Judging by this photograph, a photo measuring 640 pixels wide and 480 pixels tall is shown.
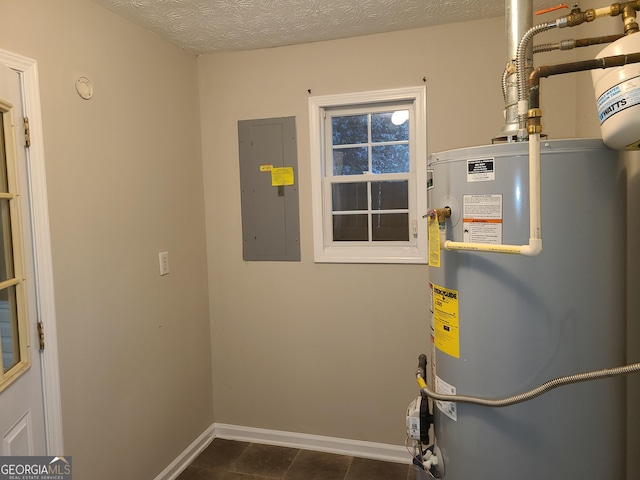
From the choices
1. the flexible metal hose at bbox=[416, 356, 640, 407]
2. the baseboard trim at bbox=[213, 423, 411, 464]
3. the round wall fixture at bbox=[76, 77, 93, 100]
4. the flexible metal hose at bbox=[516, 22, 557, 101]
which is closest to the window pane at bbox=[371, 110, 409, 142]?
the flexible metal hose at bbox=[516, 22, 557, 101]

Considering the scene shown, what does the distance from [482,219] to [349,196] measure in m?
1.52

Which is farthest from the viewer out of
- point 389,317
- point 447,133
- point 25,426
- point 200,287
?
point 200,287

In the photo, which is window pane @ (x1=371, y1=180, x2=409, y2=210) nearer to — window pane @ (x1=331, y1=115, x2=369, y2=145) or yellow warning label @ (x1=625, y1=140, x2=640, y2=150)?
window pane @ (x1=331, y1=115, x2=369, y2=145)

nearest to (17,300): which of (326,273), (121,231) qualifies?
(121,231)

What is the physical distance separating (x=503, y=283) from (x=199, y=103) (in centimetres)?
231

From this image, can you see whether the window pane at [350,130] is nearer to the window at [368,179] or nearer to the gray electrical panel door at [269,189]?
the window at [368,179]

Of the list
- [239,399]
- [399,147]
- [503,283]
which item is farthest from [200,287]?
[503,283]

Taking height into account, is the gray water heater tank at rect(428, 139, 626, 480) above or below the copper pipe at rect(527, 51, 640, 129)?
below

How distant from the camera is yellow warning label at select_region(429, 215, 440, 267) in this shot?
50.8 inches

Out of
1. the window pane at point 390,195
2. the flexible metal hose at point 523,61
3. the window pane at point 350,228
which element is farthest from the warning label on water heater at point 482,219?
the window pane at point 350,228

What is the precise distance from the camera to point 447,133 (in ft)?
7.73

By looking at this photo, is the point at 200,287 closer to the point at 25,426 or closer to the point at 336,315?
the point at 336,315

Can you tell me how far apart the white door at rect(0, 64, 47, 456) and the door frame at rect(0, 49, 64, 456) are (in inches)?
0.8

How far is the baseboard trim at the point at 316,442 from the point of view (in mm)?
2529
